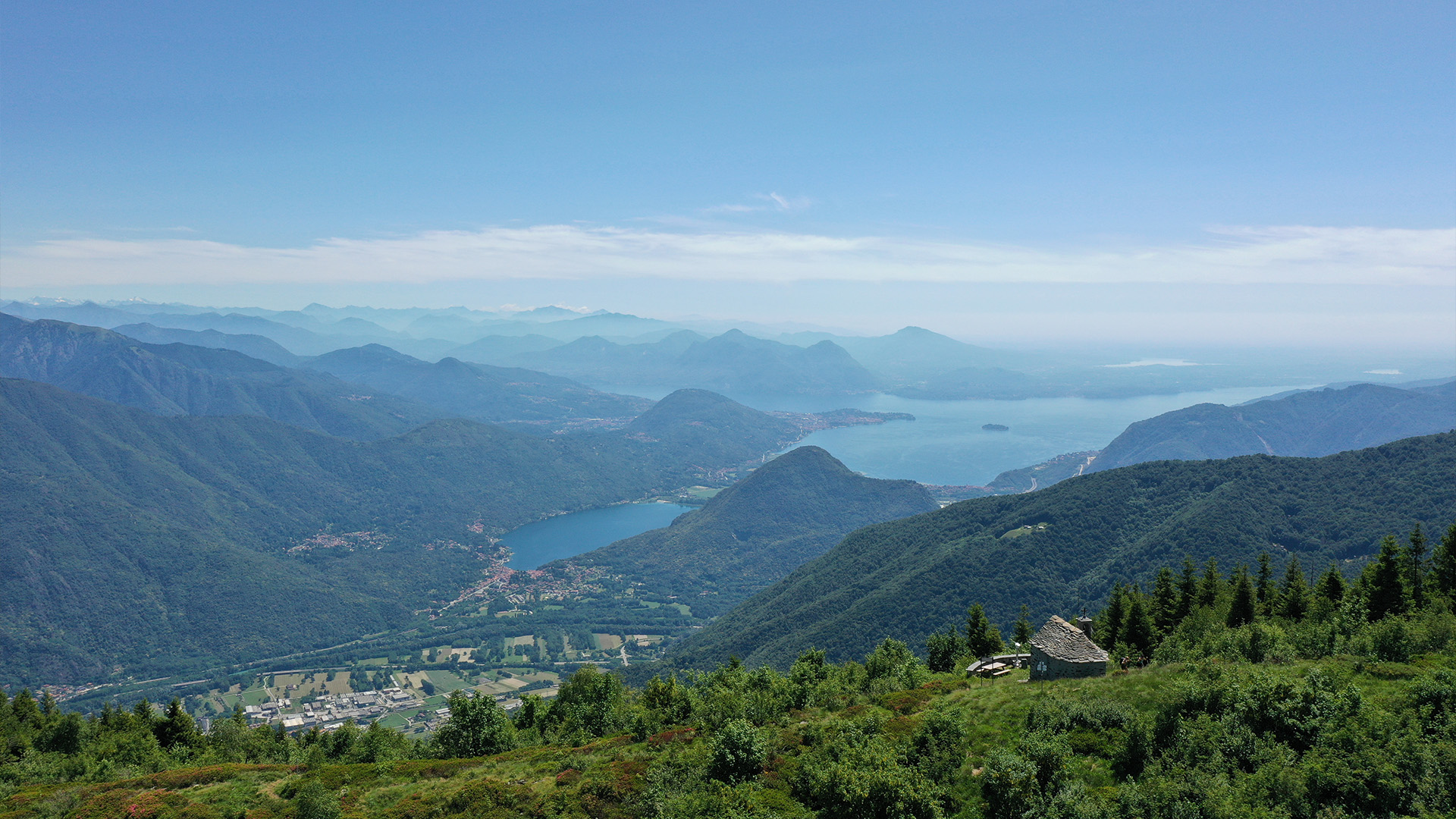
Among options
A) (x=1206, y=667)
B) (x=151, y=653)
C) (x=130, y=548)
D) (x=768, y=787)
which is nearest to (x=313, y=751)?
(x=768, y=787)

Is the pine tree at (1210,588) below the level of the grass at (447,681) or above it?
above

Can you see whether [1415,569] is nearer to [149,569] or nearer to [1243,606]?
[1243,606]

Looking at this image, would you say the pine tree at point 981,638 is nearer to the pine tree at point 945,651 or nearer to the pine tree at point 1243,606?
the pine tree at point 945,651

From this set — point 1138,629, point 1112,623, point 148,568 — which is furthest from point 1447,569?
point 148,568

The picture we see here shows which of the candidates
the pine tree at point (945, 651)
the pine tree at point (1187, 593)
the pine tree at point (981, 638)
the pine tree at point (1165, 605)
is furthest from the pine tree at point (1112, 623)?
the pine tree at point (945, 651)

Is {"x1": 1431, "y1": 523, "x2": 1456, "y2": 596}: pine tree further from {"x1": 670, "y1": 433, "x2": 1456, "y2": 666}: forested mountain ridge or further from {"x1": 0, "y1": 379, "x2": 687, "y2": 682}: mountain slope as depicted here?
{"x1": 0, "y1": 379, "x2": 687, "y2": 682}: mountain slope

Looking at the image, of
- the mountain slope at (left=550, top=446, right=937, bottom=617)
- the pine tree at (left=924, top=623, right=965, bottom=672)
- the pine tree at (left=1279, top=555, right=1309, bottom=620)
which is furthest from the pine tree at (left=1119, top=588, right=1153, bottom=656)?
the mountain slope at (left=550, top=446, right=937, bottom=617)

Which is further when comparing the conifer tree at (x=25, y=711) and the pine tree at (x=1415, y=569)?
the conifer tree at (x=25, y=711)
